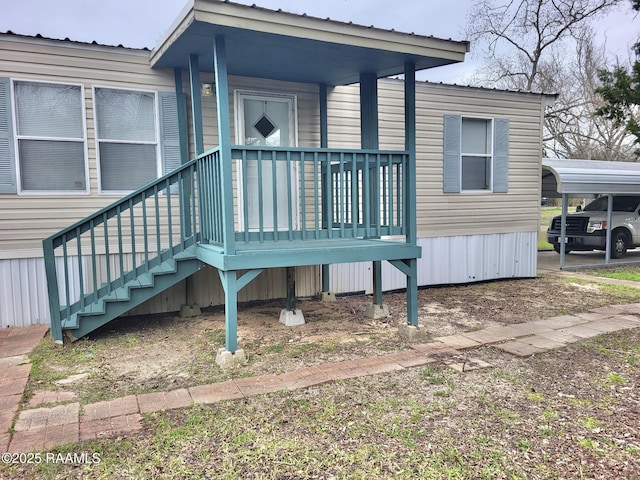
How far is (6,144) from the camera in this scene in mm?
4941

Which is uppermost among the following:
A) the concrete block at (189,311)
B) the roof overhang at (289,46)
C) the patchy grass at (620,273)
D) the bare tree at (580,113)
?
the bare tree at (580,113)

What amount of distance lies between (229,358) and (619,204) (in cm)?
1123

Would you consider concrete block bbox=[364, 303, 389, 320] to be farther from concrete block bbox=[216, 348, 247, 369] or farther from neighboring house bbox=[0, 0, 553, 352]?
concrete block bbox=[216, 348, 247, 369]

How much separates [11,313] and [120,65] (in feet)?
10.00

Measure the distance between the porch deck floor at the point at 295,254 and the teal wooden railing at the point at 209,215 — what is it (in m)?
0.12

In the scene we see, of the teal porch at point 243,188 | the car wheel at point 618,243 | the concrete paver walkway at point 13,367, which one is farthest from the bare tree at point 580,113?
the concrete paver walkway at point 13,367

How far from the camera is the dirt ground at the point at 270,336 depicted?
3902 millimetres

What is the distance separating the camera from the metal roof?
9.22 meters

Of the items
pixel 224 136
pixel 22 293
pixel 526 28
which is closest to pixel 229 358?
pixel 224 136

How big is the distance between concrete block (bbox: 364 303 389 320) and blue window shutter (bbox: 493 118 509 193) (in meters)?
3.62

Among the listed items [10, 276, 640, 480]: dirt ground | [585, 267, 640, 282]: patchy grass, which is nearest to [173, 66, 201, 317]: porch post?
[10, 276, 640, 480]: dirt ground

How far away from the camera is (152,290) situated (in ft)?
15.9

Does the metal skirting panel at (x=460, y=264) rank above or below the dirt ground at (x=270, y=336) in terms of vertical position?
above

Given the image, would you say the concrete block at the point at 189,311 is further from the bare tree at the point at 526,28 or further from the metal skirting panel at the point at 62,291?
the bare tree at the point at 526,28
